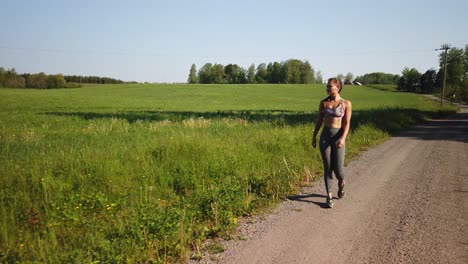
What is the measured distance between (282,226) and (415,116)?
24.4 metres

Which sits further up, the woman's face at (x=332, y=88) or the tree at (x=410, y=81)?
the tree at (x=410, y=81)

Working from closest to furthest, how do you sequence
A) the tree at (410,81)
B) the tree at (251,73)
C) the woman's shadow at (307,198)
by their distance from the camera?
the woman's shadow at (307,198)
the tree at (410,81)
the tree at (251,73)

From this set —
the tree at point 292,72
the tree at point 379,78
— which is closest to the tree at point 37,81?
the tree at point 292,72

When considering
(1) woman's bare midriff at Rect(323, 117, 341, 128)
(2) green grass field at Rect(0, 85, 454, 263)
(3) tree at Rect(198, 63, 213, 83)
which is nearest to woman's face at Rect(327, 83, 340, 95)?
(1) woman's bare midriff at Rect(323, 117, 341, 128)

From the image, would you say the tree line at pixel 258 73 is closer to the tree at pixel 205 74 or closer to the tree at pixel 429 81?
the tree at pixel 205 74

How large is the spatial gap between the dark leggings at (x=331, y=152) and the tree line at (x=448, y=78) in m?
84.0

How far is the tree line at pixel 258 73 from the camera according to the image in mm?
137250

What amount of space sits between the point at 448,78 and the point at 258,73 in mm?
76288

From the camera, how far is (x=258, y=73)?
479 feet

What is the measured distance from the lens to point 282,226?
15.4 feet

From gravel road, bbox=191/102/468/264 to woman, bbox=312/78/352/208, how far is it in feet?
2.08

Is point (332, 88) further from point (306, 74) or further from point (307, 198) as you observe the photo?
point (306, 74)

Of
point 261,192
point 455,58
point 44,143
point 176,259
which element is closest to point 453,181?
point 261,192

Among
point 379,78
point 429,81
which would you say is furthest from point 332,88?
point 379,78
